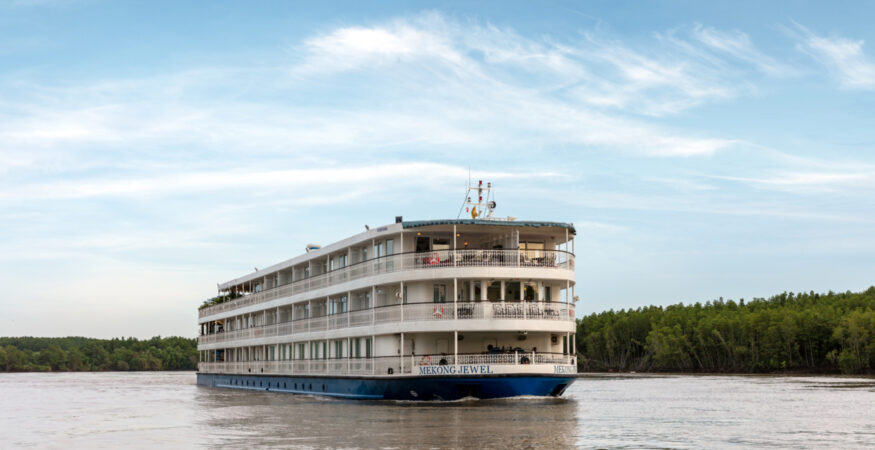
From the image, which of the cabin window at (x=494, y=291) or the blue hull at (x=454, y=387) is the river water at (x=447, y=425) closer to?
the blue hull at (x=454, y=387)

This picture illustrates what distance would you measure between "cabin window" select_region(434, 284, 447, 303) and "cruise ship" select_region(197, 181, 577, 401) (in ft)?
0.14

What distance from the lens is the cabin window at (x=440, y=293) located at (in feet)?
131

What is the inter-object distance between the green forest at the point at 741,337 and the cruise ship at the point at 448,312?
82.5 metres

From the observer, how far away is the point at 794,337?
121125 mm

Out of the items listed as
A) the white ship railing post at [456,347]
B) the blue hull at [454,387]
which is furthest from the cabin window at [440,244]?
the blue hull at [454,387]

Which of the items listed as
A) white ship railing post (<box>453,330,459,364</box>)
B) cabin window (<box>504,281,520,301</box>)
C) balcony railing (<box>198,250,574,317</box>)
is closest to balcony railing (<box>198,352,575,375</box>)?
white ship railing post (<box>453,330,459,364</box>)

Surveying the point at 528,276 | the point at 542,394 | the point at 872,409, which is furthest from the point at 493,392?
the point at 872,409

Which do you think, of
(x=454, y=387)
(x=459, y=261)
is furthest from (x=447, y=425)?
(x=459, y=261)

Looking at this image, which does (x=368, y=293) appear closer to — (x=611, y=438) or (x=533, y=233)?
(x=533, y=233)

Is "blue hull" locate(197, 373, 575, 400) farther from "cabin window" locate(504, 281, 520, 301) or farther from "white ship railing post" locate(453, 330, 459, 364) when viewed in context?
"cabin window" locate(504, 281, 520, 301)

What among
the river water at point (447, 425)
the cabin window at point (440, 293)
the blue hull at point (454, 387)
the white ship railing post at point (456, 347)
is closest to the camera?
the river water at point (447, 425)

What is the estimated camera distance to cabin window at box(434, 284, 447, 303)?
39781 millimetres

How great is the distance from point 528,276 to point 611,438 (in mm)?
12800

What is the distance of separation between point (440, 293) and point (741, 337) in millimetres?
102624
